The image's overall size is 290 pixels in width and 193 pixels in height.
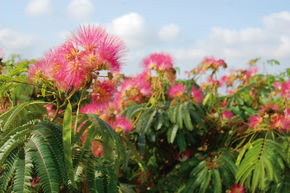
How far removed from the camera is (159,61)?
318 cm

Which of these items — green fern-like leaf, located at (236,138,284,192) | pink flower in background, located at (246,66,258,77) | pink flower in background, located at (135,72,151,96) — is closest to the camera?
green fern-like leaf, located at (236,138,284,192)

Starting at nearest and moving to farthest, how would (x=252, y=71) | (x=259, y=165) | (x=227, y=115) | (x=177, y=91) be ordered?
(x=259, y=165) < (x=177, y=91) < (x=227, y=115) < (x=252, y=71)

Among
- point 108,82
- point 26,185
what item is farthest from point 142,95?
point 26,185

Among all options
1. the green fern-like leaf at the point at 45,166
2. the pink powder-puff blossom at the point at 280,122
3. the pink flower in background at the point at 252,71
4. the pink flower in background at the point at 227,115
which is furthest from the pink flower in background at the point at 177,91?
the green fern-like leaf at the point at 45,166

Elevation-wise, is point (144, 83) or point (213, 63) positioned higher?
point (213, 63)

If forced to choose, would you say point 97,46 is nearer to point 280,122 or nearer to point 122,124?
point 122,124

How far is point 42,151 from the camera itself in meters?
1.57

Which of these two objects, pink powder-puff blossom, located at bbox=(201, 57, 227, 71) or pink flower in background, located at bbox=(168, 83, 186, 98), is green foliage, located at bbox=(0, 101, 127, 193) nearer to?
pink flower in background, located at bbox=(168, 83, 186, 98)

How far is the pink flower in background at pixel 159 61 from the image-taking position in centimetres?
315

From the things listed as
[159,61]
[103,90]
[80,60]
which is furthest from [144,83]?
[80,60]

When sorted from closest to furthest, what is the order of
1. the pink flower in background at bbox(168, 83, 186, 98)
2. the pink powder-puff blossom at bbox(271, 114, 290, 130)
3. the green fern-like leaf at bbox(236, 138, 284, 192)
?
the green fern-like leaf at bbox(236, 138, 284, 192) < the pink powder-puff blossom at bbox(271, 114, 290, 130) < the pink flower in background at bbox(168, 83, 186, 98)

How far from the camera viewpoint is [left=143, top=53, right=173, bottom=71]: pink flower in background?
3.15m

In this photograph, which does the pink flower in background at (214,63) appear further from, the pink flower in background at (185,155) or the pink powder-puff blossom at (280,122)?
the pink flower in background at (185,155)

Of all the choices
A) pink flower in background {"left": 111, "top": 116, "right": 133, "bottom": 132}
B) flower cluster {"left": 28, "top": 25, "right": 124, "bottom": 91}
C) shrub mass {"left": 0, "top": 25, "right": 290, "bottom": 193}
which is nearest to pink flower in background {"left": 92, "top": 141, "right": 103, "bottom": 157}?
shrub mass {"left": 0, "top": 25, "right": 290, "bottom": 193}
